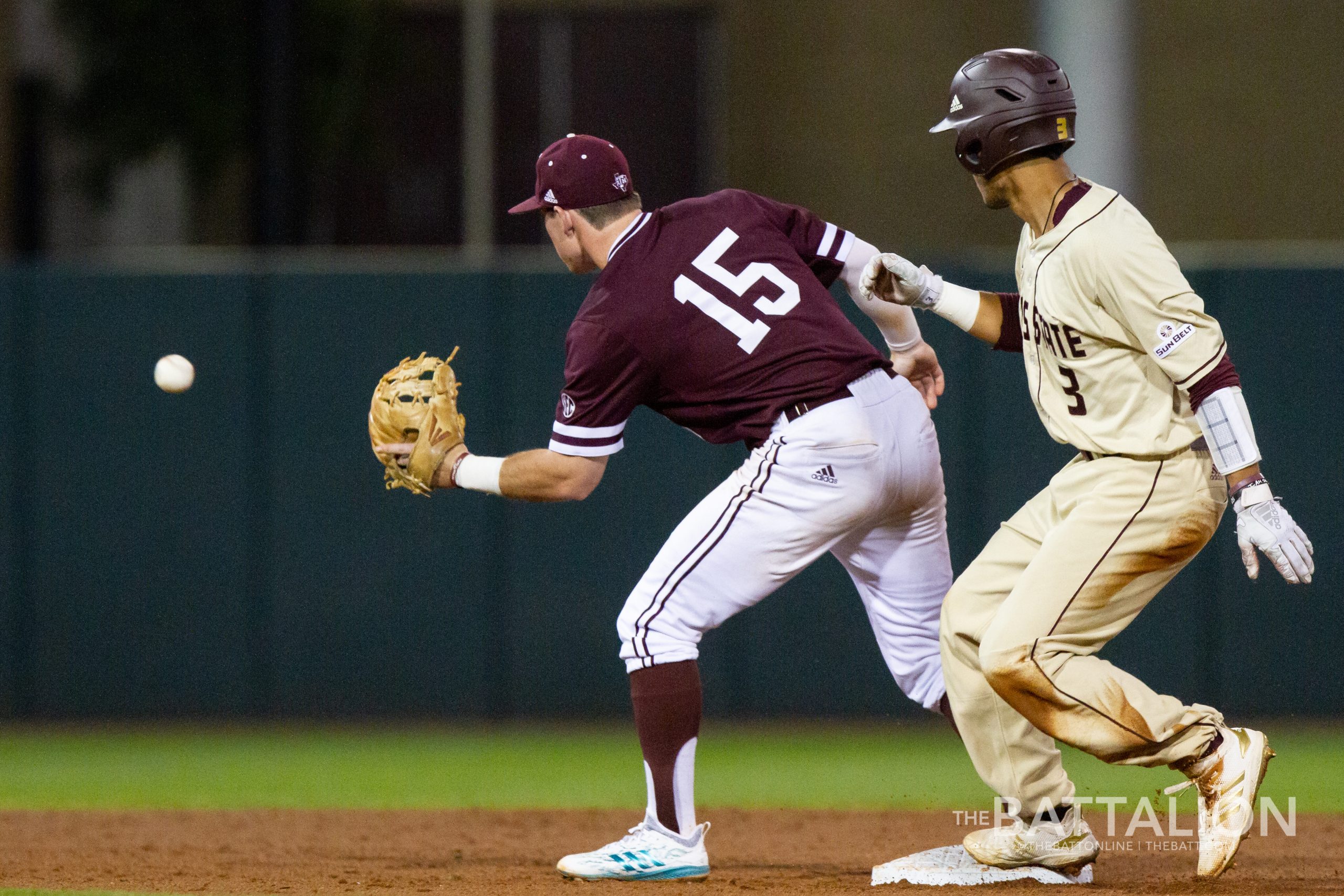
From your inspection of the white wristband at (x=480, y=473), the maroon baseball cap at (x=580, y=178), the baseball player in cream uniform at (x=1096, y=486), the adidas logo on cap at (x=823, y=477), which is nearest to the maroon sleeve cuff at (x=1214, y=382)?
the baseball player in cream uniform at (x=1096, y=486)

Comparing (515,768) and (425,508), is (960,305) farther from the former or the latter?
(425,508)

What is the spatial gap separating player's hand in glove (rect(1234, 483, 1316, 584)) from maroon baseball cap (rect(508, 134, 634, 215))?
1.71 m

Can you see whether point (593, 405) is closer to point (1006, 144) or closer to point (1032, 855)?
point (1006, 144)

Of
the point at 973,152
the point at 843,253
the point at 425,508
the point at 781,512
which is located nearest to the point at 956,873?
the point at 781,512

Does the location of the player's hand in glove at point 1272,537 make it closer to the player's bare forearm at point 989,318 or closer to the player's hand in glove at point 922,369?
the player's bare forearm at point 989,318

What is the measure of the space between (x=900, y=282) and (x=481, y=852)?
2.09 meters

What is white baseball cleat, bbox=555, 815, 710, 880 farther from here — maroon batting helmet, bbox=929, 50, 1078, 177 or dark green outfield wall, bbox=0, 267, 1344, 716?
dark green outfield wall, bbox=0, 267, 1344, 716

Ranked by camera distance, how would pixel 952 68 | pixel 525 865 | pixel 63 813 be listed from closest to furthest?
pixel 525 865 < pixel 63 813 < pixel 952 68

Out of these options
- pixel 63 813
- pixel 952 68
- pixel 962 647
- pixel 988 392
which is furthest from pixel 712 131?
pixel 962 647

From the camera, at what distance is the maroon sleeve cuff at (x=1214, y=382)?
11.6 ft

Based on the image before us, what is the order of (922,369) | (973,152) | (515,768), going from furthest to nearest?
(515,768) < (922,369) < (973,152)

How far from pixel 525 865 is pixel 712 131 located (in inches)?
330

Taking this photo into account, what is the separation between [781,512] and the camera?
4074 mm

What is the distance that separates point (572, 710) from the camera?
794 cm
